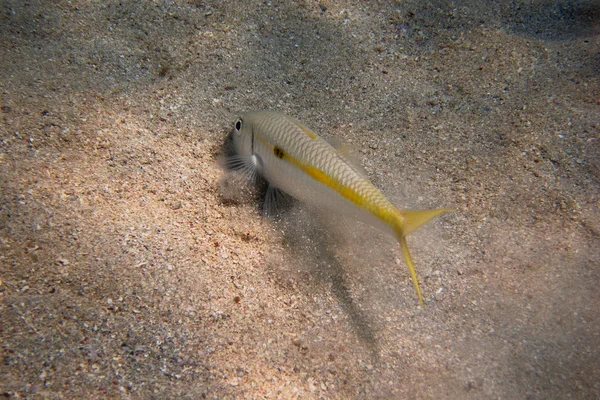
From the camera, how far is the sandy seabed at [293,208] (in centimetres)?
181

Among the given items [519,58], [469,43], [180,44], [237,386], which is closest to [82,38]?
[180,44]

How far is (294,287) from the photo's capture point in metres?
2.20

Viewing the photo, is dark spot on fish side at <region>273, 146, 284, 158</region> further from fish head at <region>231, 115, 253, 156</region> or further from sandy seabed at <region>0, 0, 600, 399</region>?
sandy seabed at <region>0, 0, 600, 399</region>

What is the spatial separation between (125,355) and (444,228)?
2.13m

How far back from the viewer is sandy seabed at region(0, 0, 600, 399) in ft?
5.93

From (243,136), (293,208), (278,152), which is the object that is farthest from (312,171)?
(243,136)

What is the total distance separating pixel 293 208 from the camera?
2566mm

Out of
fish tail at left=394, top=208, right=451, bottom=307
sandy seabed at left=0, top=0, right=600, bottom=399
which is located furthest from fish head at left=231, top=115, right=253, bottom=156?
fish tail at left=394, top=208, right=451, bottom=307

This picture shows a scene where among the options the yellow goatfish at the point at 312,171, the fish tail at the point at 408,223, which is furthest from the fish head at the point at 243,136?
the fish tail at the point at 408,223

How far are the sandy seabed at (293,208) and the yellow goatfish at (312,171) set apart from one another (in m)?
0.30

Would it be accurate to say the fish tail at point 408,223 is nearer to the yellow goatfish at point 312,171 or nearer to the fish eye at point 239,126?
the yellow goatfish at point 312,171

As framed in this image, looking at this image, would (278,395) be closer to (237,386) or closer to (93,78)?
(237,386)

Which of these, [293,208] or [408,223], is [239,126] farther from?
[408,223]

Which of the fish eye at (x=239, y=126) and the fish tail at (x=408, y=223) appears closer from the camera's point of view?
the fish tail at (x=408, y=223)
